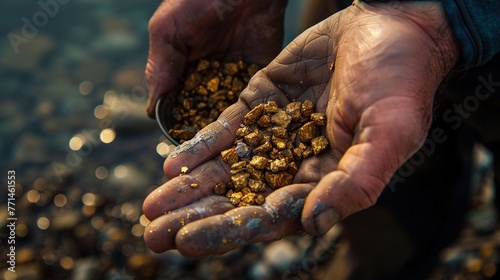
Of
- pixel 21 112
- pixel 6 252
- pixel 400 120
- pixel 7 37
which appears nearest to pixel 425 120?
pixel 400 120

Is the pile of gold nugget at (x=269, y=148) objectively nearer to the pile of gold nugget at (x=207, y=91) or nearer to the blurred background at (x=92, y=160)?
the pile of gold nugget at (x=207, y=91)

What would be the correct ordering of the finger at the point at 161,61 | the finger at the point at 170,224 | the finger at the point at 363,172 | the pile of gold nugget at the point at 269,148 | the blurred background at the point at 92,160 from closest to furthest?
the finger at the point at 363,172, the finger at the point at 170,224, the pile of gold nugget at the point at 269,148, the finger at the point at 161,61, the blurred background at the point at 92,160

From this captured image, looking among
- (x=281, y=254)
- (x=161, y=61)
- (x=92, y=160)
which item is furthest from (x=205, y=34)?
(x=92, y=160)

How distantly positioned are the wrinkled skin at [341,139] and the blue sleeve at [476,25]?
1.5 inches

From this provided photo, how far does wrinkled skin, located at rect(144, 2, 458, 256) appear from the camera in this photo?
149 centimetres

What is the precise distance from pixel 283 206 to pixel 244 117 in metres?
0.44

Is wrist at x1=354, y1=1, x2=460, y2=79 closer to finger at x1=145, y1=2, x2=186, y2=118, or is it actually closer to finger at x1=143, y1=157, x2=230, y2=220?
finger at x1=143, y1=157, x2=230, y2=220

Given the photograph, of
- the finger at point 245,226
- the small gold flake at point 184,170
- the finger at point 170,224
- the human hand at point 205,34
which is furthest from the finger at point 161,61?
the finger at point 245,226

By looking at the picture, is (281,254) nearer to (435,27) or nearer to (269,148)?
(269,148)

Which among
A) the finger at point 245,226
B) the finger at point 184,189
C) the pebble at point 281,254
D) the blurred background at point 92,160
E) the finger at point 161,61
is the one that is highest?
the finger at point 161,61

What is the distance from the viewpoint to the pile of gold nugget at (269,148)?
5.84ft

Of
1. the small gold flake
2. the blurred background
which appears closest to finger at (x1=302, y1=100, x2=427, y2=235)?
the small gold flake

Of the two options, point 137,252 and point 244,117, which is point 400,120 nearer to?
point 244,117

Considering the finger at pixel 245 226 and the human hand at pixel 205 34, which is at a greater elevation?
the human hand at pixel 205 34
